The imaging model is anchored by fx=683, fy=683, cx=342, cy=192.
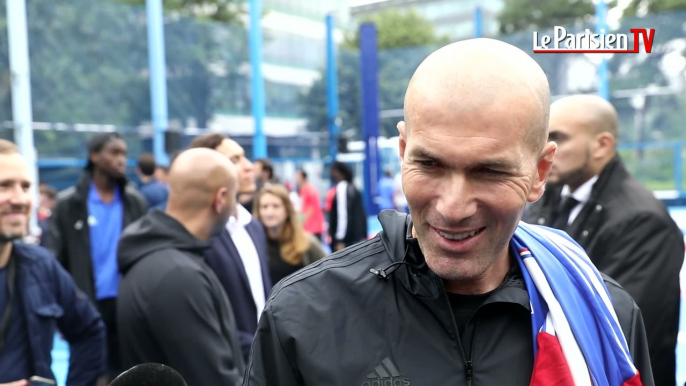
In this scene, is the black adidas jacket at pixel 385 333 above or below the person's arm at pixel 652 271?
above

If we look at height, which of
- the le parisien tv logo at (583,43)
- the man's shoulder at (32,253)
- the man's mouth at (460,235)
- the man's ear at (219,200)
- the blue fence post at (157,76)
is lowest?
the man's shoulder at (32,253)

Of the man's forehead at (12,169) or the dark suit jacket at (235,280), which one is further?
the dark suit jacket at (235,280)

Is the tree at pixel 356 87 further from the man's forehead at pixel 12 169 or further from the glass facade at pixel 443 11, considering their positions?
the glass facade at pixel 443 11

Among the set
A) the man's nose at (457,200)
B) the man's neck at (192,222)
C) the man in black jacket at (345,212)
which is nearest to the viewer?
the man's nose at (457,200)

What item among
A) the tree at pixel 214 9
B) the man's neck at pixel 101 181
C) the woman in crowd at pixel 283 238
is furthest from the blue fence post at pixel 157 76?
the tree at pixel 214 9

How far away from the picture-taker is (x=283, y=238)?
5.21m

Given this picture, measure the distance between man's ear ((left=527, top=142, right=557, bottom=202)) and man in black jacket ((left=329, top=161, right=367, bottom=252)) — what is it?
8.51 meters

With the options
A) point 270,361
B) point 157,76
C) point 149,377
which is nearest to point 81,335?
point 149,377

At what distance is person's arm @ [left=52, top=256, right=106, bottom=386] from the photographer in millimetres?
3156

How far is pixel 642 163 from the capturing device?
2053 centimetres

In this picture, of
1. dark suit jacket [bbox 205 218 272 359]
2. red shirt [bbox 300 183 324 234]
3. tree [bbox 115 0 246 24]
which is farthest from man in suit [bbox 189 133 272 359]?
tree [bbox 115 0 246 24]

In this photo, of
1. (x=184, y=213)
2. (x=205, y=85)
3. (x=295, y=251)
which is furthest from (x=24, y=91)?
(x=205, y=85)

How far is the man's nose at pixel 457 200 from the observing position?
1449 millimetres

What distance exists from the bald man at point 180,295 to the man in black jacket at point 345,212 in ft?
22.4
